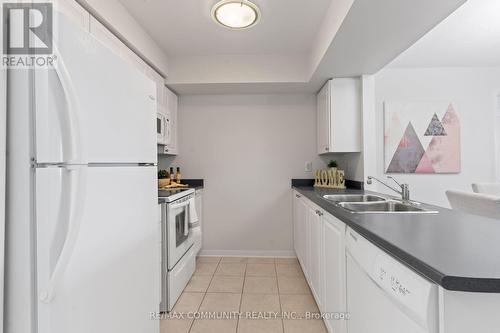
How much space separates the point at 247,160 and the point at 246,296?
1.67 m

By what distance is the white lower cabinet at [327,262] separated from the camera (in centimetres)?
144

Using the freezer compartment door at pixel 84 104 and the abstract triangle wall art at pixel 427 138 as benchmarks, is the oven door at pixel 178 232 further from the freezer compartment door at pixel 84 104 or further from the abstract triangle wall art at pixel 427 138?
the abstract triangle wall art at pixel 427 138

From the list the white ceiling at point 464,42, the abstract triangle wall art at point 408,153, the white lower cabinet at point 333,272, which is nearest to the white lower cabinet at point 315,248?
the white lower cabinet at point 333,272

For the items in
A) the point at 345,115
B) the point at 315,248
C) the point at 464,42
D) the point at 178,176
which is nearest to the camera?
the point at 315,248

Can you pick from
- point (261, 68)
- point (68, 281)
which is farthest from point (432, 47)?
point (68, 281)

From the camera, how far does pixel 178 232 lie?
230 centimetres

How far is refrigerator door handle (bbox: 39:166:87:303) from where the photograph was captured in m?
0.81

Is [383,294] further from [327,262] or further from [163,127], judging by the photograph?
[163,127]

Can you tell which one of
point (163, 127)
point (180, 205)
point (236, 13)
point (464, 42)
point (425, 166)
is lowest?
point (180, 205)

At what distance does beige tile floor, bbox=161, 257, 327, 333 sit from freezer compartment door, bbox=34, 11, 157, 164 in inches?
55.0

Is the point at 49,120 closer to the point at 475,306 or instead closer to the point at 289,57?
the point at 475,306

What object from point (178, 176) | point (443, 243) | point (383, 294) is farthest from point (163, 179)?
point (443, 243)

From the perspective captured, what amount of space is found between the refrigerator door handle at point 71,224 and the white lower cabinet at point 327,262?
121cm

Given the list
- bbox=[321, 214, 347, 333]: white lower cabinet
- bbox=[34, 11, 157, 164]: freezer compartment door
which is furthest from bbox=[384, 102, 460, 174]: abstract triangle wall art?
bbox=[34, 11, 157, 164]: freezer compartment door
